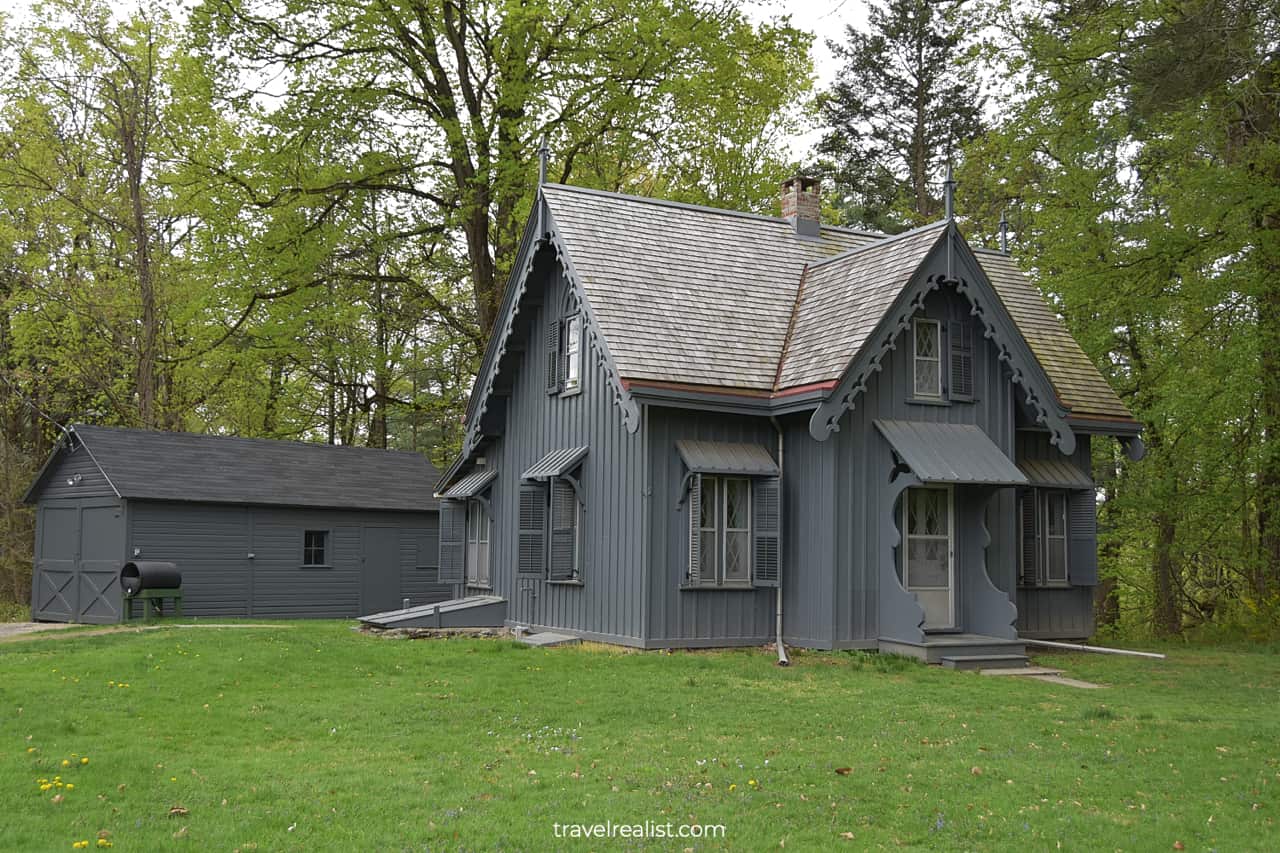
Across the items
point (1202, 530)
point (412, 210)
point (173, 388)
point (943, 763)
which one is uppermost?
point (412, 210)

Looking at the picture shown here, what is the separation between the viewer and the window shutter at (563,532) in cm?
1872

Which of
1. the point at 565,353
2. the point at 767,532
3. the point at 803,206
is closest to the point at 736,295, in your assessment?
the point at 565,353

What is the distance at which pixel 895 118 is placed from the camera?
127 ft

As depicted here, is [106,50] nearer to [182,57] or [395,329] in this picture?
[182,57]

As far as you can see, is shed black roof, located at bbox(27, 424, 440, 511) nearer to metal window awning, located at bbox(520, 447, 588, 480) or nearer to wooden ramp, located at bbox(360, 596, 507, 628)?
wooden ramp, located at bbox(360, 596, 507, 628)

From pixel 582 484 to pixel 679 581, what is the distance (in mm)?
2472

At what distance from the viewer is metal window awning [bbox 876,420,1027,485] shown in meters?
16.7

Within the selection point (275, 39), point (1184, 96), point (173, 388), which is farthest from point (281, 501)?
point (1184, 96)

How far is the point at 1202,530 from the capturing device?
2666cm

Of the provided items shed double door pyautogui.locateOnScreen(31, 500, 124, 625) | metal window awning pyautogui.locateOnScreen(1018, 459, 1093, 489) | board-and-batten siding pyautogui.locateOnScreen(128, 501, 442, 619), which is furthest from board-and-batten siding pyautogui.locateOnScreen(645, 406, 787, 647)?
shed double door pyautogui.locateOnScreen(31, 500, 124, 625)

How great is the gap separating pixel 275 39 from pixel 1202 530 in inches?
906

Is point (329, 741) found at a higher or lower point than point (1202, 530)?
lower

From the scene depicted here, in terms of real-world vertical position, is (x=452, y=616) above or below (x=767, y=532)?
below

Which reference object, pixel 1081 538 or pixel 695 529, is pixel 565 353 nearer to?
pixel 695 529
